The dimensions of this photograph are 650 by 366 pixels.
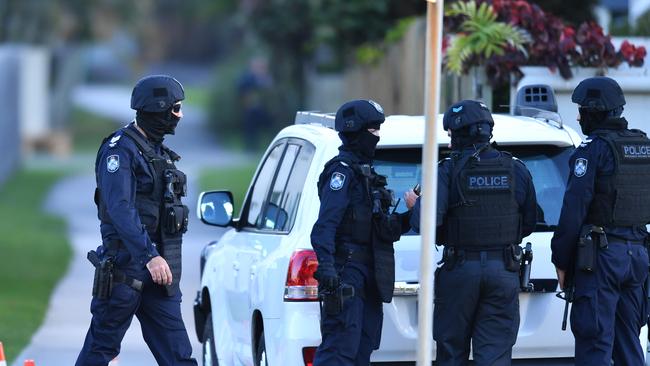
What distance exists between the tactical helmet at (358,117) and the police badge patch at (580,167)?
3.10 feet

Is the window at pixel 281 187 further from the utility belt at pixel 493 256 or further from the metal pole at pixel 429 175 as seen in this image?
the metal pole at pixel 429 175

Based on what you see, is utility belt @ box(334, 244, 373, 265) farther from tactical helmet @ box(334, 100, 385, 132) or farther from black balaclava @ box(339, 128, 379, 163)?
tactical helmet @ box(334, 100, 385, 132)

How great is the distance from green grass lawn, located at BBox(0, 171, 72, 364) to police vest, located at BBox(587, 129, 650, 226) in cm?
496

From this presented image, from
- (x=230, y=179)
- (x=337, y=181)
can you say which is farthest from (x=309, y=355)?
(x=230, y=179)

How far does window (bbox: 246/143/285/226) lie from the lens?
836 cm

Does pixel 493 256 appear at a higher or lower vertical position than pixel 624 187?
lower

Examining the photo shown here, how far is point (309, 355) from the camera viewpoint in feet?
23.3

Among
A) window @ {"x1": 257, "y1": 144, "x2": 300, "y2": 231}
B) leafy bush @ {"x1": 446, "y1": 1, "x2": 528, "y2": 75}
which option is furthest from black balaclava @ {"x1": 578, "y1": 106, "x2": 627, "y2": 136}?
leafy bush @ {"x1": 446, "y1": 1, "x2": 528, "y2": 75}

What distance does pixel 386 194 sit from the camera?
23.2 feet

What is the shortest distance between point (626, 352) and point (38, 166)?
87.0 feet

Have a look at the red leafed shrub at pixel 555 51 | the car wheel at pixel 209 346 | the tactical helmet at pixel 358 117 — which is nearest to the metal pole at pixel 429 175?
the tactical helmet at pixel 358 117

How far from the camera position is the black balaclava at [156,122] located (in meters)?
7.53

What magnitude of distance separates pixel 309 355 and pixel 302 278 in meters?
0.36

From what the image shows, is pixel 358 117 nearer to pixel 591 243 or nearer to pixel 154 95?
pixel 154 95
